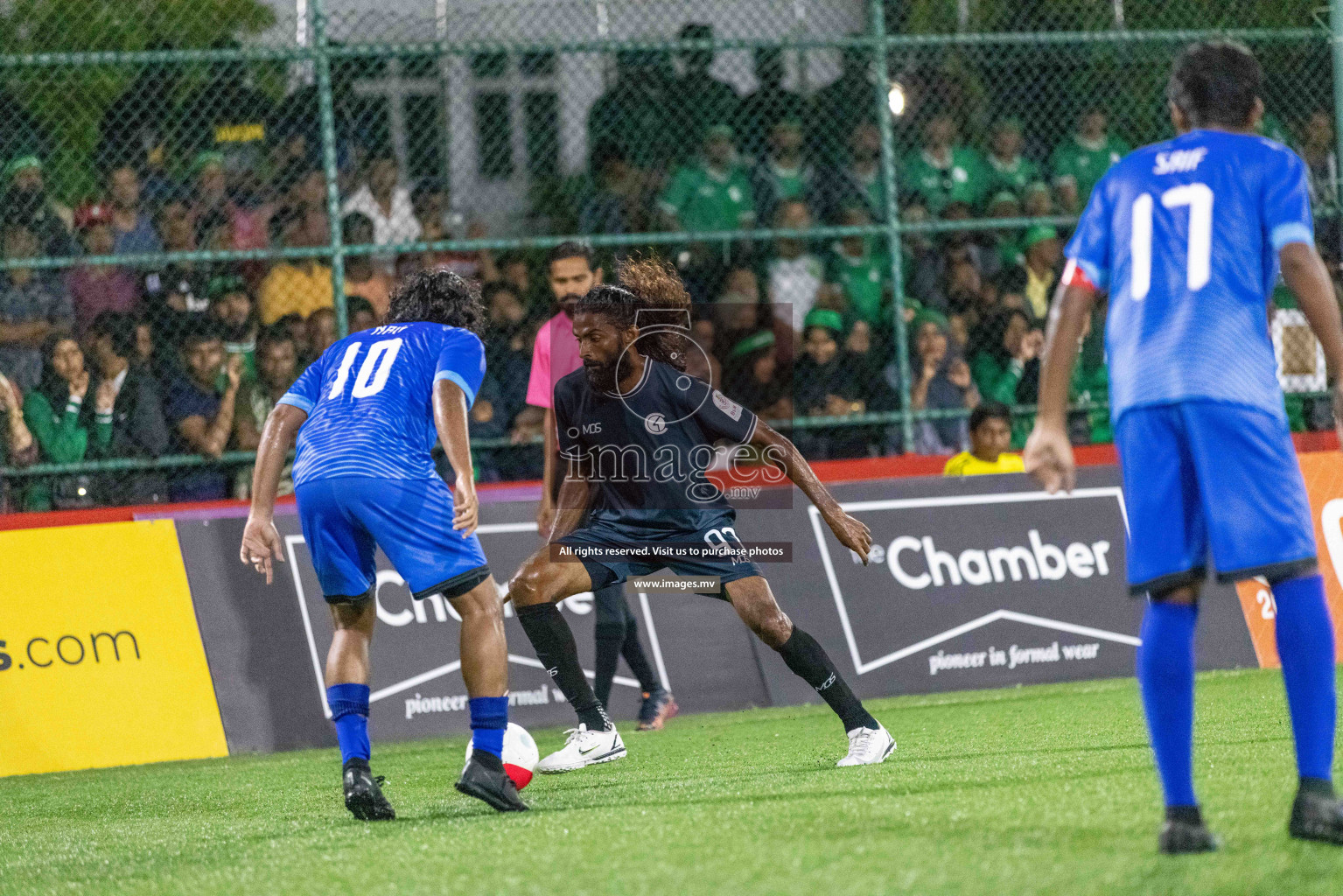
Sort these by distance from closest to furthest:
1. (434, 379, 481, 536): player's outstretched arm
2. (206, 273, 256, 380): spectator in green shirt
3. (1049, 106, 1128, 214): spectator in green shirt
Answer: (434, 379, 481, 536): player's outstretched arm
(206, 273, 256, 380): spectator in green shirt
(1049, 106, 1128, 214): spectator in green shirt

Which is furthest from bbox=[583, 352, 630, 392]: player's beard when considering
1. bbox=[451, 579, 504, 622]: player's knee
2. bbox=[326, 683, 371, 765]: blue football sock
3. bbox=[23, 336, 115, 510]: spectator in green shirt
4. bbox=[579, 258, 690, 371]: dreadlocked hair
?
bbox=[23, 336, 115, 510]: spectator in green shirt

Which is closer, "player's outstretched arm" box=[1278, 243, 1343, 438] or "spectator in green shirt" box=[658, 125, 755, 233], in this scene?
"player's outstretched arm" box=[1278, 243, 1343, 438]

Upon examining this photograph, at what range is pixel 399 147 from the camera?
11.6 metres

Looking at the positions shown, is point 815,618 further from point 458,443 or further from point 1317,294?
point 1317,294

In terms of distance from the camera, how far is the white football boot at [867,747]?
640cm

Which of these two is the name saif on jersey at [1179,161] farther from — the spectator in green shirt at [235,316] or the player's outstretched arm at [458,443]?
the spectator in green shirt at [235,316]

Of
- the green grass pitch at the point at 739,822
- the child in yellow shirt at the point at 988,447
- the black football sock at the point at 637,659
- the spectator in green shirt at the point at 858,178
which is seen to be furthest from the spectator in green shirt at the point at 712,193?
the green grass pitch at the point at 739,822

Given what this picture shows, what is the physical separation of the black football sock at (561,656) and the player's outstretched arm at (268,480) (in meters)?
1.39

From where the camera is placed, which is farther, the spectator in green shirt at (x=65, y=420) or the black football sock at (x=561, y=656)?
the spectator in green shirt at (x=65, y=420)

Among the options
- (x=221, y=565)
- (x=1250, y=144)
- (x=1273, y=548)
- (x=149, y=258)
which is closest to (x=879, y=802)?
(x=1273, y=548)

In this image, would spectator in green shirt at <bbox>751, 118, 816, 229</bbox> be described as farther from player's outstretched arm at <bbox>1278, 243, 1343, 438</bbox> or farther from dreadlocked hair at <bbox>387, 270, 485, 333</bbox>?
player's outstretched arm at <bbox>1278, 243, 1343, 438</bbox>

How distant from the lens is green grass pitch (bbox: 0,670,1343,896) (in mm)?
3812

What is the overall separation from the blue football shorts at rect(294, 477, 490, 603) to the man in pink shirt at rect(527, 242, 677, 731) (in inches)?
98.0

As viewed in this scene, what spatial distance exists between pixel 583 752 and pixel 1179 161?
3.84 m
